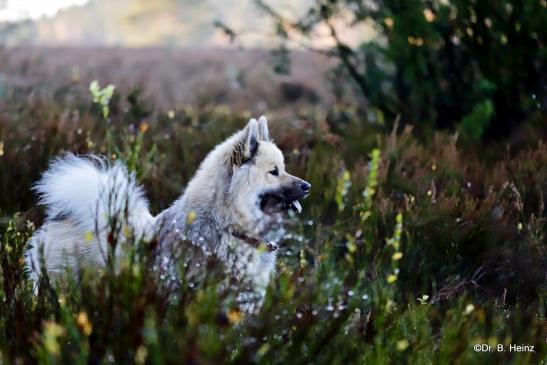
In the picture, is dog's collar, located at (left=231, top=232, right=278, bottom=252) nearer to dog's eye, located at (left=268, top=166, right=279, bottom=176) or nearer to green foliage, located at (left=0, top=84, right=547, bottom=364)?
green foliage, located at (left=0, top=84, right=547, bottom=364)

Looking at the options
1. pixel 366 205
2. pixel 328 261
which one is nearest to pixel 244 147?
pixel 328 261

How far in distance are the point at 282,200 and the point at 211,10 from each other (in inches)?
3701

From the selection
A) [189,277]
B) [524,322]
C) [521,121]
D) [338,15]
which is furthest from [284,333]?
[338,15]

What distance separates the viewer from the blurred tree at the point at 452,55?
8.01 meters

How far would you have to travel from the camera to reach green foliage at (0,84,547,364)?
8.16ft

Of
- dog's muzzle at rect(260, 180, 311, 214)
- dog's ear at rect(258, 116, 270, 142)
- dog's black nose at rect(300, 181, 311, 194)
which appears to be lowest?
dog's muzzle at rect(260, 180, 311, 214)

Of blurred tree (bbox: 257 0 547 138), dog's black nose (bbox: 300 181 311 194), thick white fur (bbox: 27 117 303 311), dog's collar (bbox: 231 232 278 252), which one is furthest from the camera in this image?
blurred tree (bbox: 257 0 547 138)

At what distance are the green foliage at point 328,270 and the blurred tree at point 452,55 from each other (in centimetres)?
66

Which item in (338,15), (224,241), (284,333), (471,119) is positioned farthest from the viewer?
(338,15)

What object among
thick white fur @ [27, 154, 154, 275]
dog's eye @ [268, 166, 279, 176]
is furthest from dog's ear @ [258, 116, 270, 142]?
thick white fur @ [27, 154, 154, 275]

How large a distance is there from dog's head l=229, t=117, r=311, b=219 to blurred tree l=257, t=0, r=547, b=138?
3.82 meters

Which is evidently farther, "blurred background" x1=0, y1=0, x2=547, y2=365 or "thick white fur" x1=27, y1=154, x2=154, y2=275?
"thick white fur" x1=27, y1=154, x2=154, y2=275

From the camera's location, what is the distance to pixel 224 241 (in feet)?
13.8

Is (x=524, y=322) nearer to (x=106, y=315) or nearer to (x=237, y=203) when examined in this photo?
(x=106, y=315)
